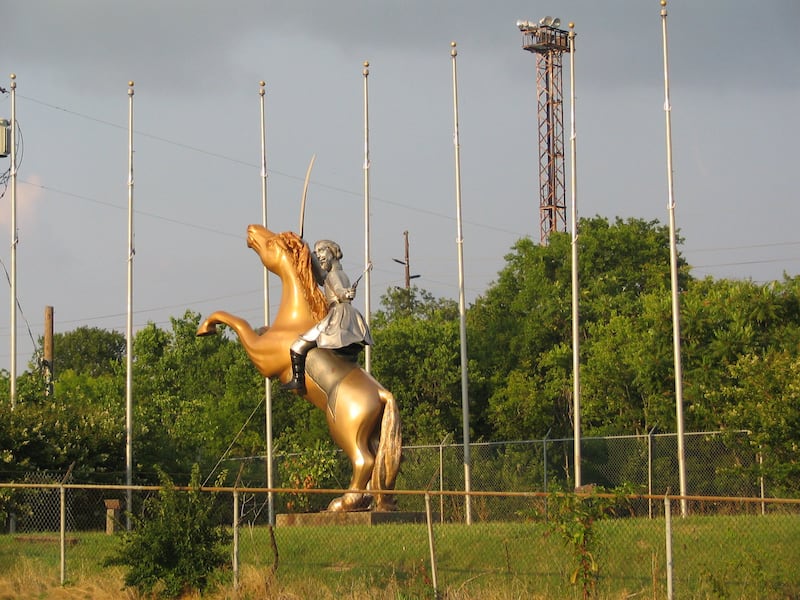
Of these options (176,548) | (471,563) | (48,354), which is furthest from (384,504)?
(48,354)

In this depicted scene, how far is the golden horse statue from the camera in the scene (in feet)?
63.4

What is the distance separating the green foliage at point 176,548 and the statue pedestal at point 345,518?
4.58 meters

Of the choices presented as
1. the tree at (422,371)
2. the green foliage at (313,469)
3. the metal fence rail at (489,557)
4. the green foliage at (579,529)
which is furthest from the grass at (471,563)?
the tree at (422,371)

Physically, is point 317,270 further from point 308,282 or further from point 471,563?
point 471,563

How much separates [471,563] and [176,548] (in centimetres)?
343

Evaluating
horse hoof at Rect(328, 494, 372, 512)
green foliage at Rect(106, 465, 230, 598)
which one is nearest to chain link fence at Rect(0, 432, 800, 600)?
green foliage at Rect(106, 465, 230, 598)

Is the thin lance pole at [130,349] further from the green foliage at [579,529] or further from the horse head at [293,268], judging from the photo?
the green foliage at [579,529]

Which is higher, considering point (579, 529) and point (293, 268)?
point (293, 268)

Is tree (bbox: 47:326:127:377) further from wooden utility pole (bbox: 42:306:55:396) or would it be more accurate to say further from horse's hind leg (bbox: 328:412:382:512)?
horse's hind leg (bbox: 328:412:382:512)

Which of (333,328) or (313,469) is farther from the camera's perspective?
(313,469)

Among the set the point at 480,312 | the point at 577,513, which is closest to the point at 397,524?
the point at 577,513

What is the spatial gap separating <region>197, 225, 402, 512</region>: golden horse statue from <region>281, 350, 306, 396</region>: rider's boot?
0.08 metres

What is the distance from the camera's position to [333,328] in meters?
19.6

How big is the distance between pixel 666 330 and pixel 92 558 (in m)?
18.5
